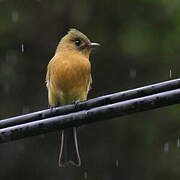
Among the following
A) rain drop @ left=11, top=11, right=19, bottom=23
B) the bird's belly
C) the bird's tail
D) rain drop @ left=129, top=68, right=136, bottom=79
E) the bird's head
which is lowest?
the bird's tail

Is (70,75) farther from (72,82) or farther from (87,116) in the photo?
(87,116)

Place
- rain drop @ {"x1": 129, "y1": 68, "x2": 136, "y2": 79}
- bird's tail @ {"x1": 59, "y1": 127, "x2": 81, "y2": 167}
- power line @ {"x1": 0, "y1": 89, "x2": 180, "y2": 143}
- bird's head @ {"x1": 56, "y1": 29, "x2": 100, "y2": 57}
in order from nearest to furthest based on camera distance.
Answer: power line @ {"x1": 0, "y1": 89, "x2": 180, "y2": 143}, bird's tail @ {"x1": 59, "y1": 127, "x2": 81, "y2": 167}, bird's head @ {"x1": 56, "y1": 29, "x2": 100, "y2": 57}, rain drop @ {"x1": 129, "y1": 68, "x2": 136, "y2": 79}

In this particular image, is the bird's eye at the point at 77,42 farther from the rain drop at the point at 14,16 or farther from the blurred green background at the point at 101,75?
the rain drop at the point at 14,16

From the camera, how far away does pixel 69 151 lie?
614 centimetres

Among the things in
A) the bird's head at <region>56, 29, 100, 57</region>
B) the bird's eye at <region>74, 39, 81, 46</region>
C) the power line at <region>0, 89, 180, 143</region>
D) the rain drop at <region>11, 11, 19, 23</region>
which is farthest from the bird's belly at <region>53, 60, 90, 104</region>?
the rain drop at <region>11, 11, 19, 23</region>

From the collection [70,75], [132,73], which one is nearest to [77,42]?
[70,75]

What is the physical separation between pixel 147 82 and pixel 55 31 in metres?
1.41

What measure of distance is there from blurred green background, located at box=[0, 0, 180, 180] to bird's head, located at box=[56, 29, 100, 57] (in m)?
3.10

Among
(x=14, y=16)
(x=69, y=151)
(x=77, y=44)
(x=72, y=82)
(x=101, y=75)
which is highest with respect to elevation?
(x=14, y=16)

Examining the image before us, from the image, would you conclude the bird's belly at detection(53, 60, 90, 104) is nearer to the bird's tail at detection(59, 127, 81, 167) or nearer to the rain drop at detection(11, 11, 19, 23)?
the bird's tail at detection(59, 127, 81, 167)

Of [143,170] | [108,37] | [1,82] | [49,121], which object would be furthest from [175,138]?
[49,121]

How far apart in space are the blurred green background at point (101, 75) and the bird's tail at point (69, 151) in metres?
3.33

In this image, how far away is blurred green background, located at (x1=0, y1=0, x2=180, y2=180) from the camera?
10055 millimetres

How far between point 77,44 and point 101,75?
3.56 metres
